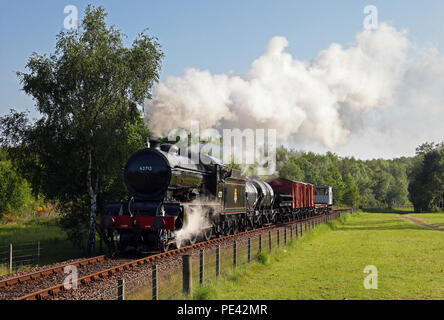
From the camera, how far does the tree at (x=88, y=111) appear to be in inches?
892

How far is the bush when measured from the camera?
1922 inches

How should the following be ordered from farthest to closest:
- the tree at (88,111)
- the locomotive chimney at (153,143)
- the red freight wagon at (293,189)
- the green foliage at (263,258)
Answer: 1. the red freight wagon at (293,189)
2. the tree at (88,111)
3. the locomotive chimney at (153,143)
4. the green foliage at (263,258)

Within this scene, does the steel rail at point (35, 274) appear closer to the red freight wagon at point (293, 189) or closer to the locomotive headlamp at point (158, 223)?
the locomotive headlamp at point (158, 223)

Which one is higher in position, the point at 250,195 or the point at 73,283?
the point at 250,195

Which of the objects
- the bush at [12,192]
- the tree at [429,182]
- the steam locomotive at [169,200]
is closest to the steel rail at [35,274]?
the steam locomotive at [169,200]

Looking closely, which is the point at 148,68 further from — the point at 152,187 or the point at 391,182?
the point at 391,182

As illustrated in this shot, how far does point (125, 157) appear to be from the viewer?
23656 mm

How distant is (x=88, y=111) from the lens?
906 inches

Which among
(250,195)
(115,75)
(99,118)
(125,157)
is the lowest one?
(250,195)

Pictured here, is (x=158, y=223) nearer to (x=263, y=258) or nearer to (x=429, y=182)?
(x=263, y=258)

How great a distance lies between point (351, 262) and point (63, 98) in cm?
1653

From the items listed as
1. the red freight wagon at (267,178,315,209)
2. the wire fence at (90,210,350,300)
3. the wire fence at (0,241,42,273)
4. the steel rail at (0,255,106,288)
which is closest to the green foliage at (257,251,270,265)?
the wire fence at (90,210,350,300)

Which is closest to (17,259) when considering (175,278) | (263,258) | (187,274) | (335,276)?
(175,278)
